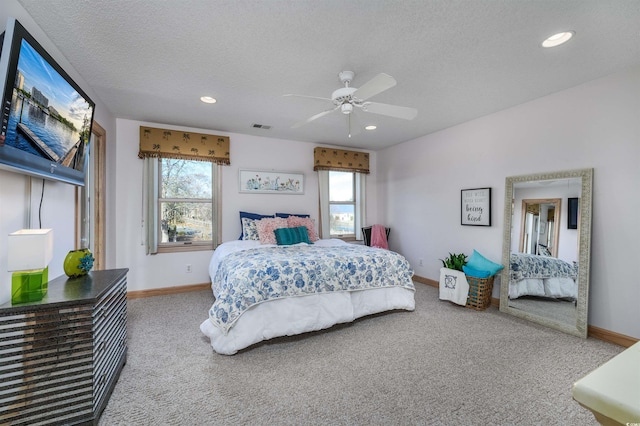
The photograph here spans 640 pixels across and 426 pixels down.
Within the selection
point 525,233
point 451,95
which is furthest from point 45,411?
point 525,233

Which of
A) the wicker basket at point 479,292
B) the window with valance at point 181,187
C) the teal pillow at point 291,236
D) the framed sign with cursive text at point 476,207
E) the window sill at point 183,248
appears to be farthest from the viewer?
the window sill at point 183,248

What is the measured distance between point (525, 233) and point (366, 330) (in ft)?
7.26

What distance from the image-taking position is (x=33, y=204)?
1816 millimetres

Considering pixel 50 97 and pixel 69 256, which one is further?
pixel 69 256

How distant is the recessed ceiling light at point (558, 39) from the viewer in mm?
1954

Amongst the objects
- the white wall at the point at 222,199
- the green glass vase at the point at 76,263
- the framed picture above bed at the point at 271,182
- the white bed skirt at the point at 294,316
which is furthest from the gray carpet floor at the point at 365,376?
the framed picture above bed at the point at 271,182

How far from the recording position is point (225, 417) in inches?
62.2

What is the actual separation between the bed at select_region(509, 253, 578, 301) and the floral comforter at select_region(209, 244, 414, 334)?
1299mm

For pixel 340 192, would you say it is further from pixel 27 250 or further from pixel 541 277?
pixel 27 250

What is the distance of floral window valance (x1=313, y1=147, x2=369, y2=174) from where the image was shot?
4900 millimetres

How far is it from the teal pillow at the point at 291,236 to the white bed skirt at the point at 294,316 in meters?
1.22

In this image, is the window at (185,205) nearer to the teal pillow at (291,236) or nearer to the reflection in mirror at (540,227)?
the teal pillow at (291,236)

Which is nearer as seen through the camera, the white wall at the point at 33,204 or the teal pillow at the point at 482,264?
the white wall at the point at 33,204

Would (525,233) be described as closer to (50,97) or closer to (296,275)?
(296,275)
